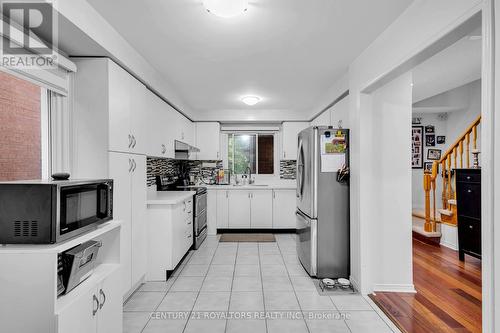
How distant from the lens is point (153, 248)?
3.08 meters

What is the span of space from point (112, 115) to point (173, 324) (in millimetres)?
1785

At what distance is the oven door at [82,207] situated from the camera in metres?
1.43

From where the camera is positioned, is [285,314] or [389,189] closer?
[285,314]

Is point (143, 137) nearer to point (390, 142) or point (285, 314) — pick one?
point (285, 314)

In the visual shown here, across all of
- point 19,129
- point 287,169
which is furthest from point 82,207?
point 287,169

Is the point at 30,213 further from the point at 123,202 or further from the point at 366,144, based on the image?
the point at 366,144

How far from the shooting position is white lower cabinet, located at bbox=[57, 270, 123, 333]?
4.51 feet

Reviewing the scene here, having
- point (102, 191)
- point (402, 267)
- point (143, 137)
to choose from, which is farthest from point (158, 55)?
point (402, 267)

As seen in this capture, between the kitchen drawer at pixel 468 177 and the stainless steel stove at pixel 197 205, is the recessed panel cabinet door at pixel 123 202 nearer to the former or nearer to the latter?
the stainless steel stove at pixel 197 205

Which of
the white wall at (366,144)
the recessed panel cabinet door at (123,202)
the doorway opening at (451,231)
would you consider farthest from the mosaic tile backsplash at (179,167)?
the white wall at (366,144)

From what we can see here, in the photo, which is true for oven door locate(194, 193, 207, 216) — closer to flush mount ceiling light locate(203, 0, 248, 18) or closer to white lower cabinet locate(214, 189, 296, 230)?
white lower cabinet locate(214, 189, 296, 230)

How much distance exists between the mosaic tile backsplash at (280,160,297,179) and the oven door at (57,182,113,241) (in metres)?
4.34

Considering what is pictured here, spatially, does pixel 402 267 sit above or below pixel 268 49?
below

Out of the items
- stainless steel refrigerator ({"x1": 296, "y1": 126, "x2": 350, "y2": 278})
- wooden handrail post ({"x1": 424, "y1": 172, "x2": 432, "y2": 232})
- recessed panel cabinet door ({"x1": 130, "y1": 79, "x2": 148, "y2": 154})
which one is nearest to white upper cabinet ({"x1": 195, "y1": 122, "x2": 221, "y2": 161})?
recessed panel cabinet door ({"x1": 130, "y1": 79, "x2": 148, "y2": 154})
